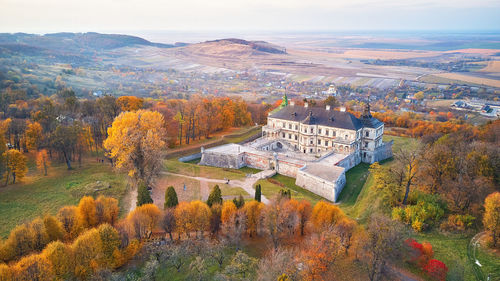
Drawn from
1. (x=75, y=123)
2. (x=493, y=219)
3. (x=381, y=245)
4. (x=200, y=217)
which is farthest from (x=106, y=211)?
(x=493, y=219)

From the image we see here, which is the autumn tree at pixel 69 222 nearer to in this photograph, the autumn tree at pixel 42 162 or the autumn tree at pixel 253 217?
the autumn tree at pixel 253 217

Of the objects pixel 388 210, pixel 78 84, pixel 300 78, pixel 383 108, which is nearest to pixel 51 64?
pixel 78 84

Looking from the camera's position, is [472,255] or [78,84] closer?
[472,255]

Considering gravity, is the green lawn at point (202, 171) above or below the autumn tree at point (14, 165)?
below

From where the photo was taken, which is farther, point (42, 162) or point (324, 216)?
point (42, 162)

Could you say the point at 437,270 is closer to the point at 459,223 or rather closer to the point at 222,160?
the point at 459,223

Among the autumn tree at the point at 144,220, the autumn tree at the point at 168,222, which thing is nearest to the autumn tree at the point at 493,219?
the autumn tree at the point at 168,222

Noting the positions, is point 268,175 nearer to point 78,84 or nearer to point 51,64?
point 78,84
